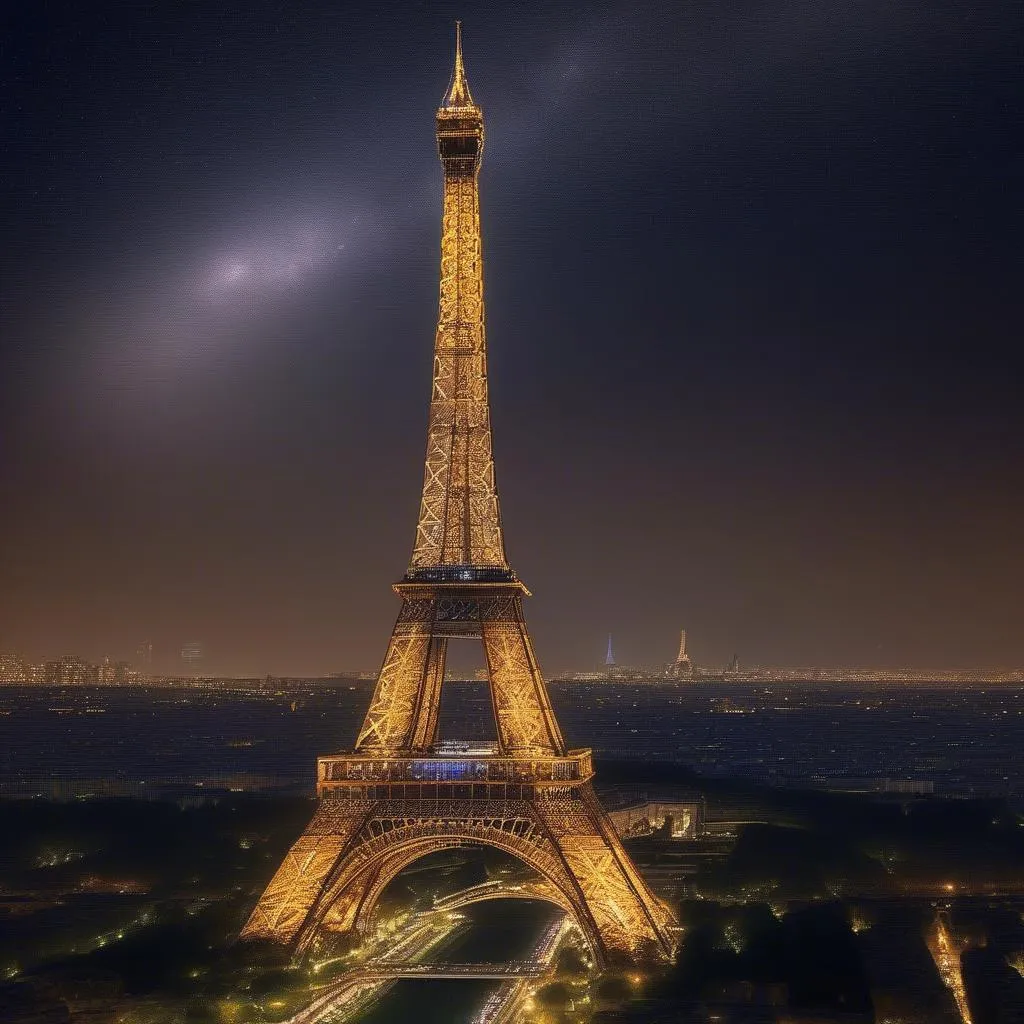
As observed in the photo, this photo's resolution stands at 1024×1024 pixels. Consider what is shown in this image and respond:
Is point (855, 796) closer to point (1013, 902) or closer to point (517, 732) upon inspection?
point (1013, 902)

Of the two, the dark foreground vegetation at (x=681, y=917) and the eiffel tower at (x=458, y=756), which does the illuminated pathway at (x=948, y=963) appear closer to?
the dark foreground vegetation at (x=681, y=917)

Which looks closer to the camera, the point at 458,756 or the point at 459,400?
the point at 458,756

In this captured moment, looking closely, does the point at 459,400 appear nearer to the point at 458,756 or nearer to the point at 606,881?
the point at 458,756

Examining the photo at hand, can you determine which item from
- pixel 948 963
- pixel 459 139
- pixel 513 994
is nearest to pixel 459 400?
pixel 459 139

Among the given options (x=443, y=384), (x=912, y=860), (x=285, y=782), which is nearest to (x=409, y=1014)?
(x=443, y=384)

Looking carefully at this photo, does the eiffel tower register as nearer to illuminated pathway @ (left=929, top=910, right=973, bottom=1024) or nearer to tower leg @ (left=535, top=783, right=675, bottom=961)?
tower leg @ (left=535, top=783, right=675, bottom=961)

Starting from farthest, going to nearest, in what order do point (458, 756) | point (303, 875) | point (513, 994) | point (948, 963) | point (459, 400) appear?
point (459, 400) < point (948, 963) < point (458, 756) < point (303, 875) < point (513, 994)
